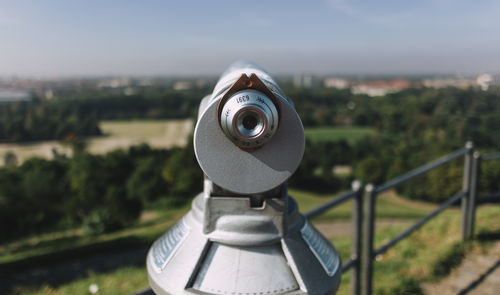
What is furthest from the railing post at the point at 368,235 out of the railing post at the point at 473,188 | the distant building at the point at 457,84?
the distant building at the point at 457,84

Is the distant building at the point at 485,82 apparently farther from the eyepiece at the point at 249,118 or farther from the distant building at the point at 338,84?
the distant building at the point at 338,84

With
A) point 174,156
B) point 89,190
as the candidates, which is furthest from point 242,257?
point 174,156

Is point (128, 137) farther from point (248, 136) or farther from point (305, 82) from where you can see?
point (305, 82)

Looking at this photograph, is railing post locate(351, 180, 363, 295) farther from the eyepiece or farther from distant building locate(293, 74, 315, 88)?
distant building locate(293, 74, 315, 88)

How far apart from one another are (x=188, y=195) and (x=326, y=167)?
12945mm

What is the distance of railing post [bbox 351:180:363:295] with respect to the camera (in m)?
2.30

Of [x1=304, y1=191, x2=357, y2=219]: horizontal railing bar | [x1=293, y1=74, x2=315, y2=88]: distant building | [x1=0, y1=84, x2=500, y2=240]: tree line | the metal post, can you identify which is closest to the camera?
[x1=304, y1=191, x2=357, y2=219]: horizontal railing bar

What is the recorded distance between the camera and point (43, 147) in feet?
89.7

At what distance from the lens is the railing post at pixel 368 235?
2.39 metres

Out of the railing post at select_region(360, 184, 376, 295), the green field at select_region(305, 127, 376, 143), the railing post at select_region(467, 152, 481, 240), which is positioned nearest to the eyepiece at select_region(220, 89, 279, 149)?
the railing post at select_region(360, 184, 376, 295)

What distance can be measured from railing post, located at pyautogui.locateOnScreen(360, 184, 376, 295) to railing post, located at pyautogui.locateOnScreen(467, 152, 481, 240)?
207 cm

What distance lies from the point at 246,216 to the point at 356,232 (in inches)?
57.9

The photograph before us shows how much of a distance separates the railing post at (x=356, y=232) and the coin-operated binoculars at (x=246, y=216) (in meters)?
1.11

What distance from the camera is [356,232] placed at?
2357 mm
